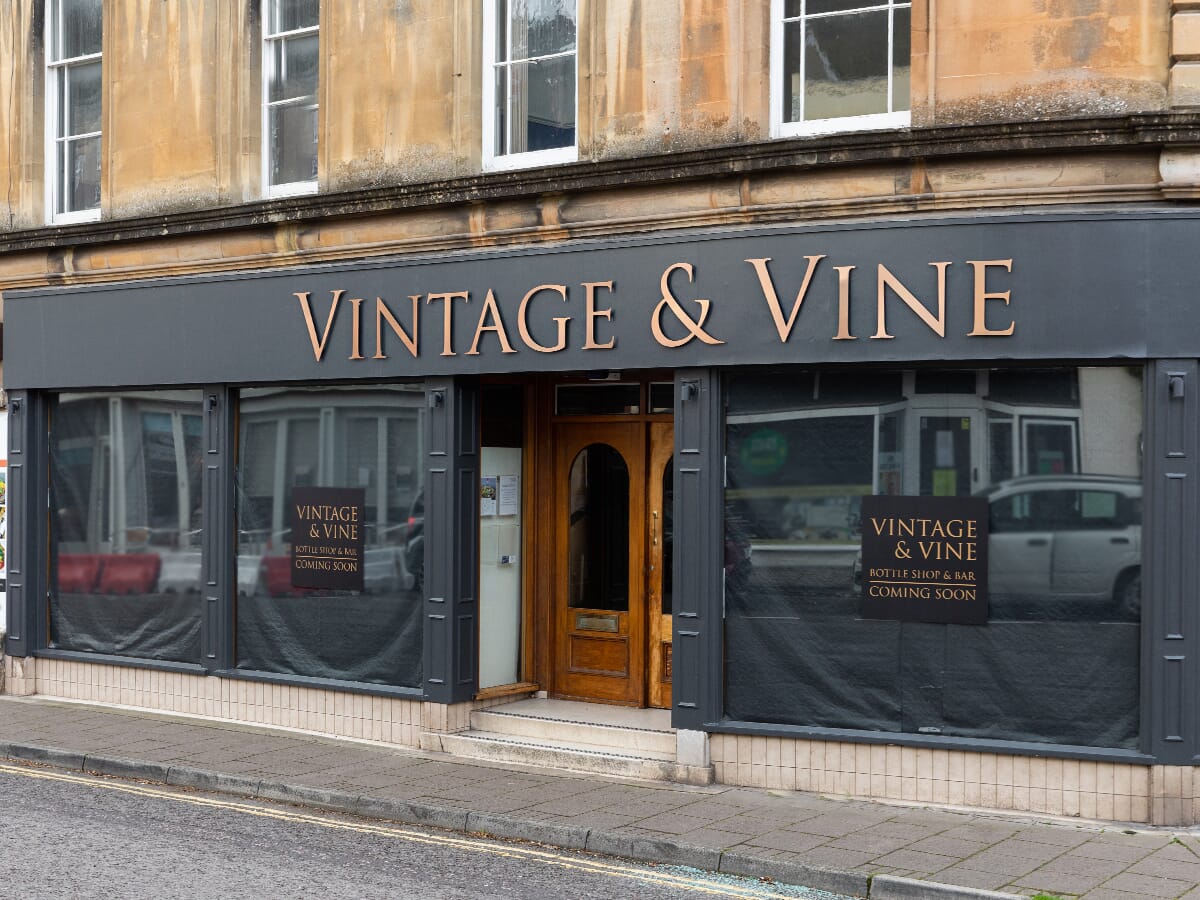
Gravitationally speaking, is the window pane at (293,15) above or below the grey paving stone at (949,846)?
above

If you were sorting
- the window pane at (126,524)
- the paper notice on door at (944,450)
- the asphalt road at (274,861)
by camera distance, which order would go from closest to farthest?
the asphalt road at (274,861) < the paper notice on door at (944,450) < the window pane at (126,524)

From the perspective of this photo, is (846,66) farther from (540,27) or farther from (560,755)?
(560,755)

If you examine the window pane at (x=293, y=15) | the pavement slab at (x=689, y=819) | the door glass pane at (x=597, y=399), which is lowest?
the pavement slab at (x=689, y=819)

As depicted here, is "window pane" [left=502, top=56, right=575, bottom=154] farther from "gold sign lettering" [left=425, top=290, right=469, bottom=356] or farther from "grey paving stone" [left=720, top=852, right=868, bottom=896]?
"grey paving stone" [left=720, top=852, right=868, bottom=896]

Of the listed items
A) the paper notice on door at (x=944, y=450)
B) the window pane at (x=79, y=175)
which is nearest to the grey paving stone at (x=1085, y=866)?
the paper notice on door at (x=944, y=450)

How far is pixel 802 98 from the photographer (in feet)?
34.6

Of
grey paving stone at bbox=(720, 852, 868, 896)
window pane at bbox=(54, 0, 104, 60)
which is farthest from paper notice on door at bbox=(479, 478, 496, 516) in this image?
window pane at bbox=(54, 0, 104, 60)

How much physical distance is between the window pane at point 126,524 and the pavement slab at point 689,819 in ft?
5.25

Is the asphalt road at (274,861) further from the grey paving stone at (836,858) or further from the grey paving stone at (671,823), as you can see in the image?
the grey paving stone at (671,823)

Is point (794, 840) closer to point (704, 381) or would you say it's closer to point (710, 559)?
point (710, 559)

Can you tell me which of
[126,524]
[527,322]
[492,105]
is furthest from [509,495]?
[126,524]

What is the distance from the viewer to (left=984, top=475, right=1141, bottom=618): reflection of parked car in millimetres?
9383

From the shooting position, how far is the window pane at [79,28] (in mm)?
14367

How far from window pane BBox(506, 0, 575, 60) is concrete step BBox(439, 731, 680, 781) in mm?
5428
